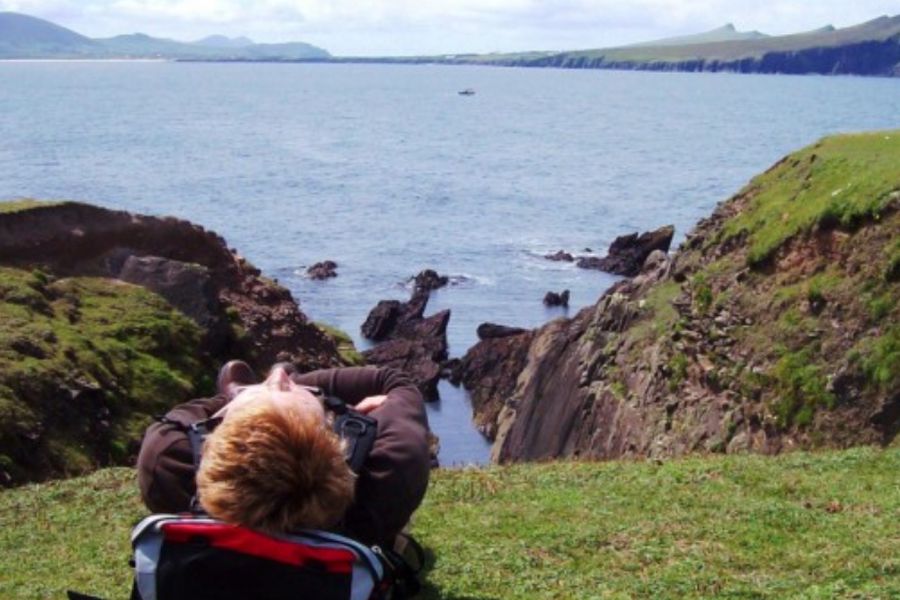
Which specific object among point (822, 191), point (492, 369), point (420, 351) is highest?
point (822, 191)

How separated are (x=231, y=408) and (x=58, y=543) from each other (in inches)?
Answer: 230

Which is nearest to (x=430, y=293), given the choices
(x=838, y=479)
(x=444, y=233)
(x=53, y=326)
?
(x=444, y=233)

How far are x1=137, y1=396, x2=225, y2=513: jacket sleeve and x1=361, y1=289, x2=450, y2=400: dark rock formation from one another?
129 feet

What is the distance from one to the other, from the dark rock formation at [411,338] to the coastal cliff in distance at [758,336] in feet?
50.8

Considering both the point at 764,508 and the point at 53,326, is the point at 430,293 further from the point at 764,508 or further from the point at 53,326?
the point at 764,508

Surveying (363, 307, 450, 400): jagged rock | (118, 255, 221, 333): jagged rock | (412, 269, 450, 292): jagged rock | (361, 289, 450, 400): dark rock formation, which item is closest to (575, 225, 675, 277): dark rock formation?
(412, 269, 450, 292): jagged rock

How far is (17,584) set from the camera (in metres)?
9.23

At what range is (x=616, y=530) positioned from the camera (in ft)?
32.4

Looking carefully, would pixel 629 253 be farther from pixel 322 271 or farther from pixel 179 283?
pixel 179 283

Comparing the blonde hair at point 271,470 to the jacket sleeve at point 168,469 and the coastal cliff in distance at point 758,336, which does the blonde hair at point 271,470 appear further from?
the coastal cliff in distance at point 758,336

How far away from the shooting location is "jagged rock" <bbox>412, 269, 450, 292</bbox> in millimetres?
62062

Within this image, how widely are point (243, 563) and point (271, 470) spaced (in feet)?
1.48

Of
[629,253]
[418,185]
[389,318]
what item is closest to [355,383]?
[389,318]

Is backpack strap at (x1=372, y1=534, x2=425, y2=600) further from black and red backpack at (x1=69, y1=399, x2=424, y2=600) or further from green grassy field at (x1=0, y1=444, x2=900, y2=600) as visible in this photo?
green grassy field at (x1=0, y1=444, x2=900, y2=600)
